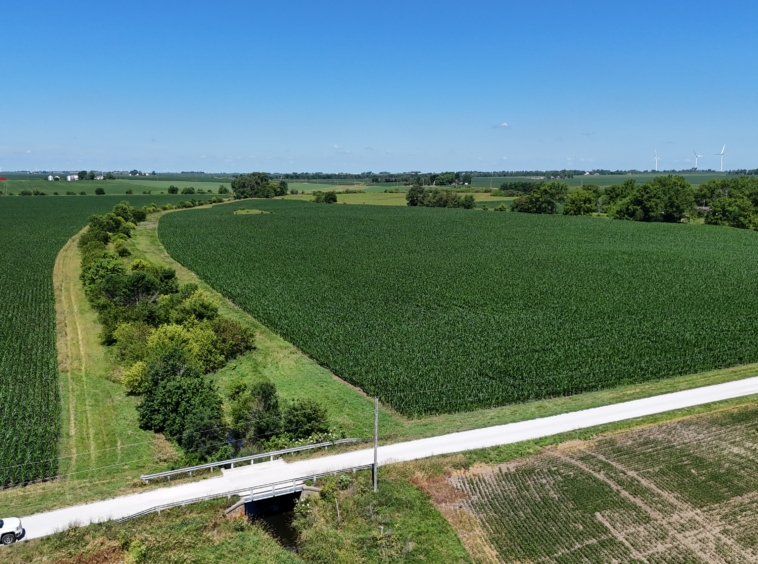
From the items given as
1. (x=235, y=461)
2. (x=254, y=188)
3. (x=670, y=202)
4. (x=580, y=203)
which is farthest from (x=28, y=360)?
(x=254, y=188)

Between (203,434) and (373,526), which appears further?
(203,434)

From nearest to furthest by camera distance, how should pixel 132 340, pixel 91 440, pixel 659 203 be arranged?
pixel 91 440
pixel 132 340
pixel 659 203

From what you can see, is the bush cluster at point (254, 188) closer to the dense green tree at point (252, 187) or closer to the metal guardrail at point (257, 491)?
the dense green tree at point (252, 187)

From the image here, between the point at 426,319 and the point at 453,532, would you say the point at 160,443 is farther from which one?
the point at 426,319

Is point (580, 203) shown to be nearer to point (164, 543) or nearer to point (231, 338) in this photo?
point (231, 338)

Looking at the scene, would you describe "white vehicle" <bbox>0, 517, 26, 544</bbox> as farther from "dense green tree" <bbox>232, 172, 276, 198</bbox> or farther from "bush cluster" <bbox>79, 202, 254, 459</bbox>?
"dense green tree" <bbox>232, 172, 276, 198</bbox>

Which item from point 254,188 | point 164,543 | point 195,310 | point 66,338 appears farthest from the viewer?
point 254,188

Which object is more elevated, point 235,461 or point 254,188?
point 254,188

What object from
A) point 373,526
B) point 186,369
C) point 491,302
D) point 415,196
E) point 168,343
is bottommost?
point 373,526
